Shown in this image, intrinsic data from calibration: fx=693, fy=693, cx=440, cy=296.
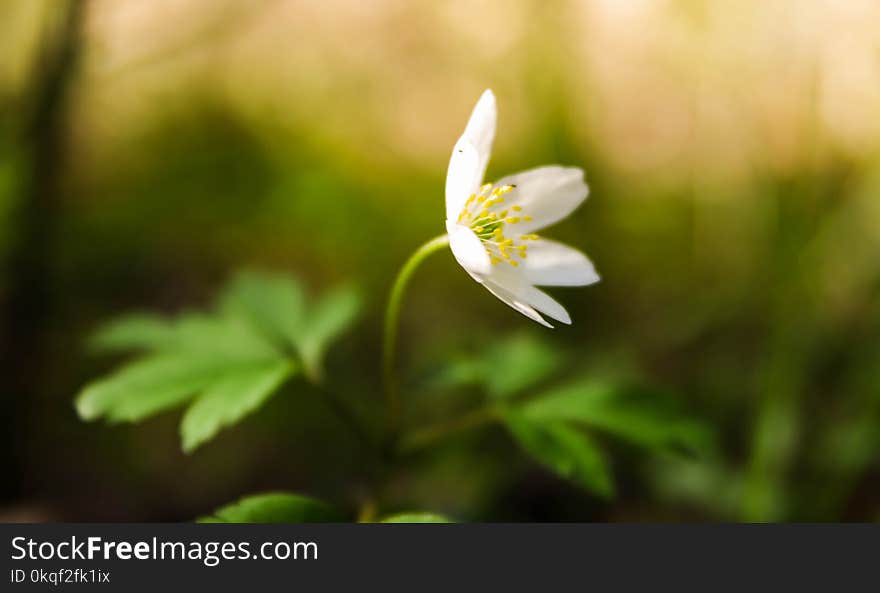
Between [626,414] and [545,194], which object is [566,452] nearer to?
[626,414]

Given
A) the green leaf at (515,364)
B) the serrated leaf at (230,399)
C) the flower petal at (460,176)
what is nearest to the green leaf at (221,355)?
Result: the serrated leaf at (230,399)

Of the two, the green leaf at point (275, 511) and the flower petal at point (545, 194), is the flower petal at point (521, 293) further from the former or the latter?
the green leaf at point (275, 511)

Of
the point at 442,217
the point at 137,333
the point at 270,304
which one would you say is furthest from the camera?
the point at 442,217

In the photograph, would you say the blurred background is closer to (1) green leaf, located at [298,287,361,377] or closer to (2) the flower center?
(1) green leaf, located at [298,287,361,377]

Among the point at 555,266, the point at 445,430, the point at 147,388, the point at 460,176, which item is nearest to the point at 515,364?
the point at 445,430

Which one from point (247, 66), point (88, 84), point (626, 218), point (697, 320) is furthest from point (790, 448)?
point (247, 66)
